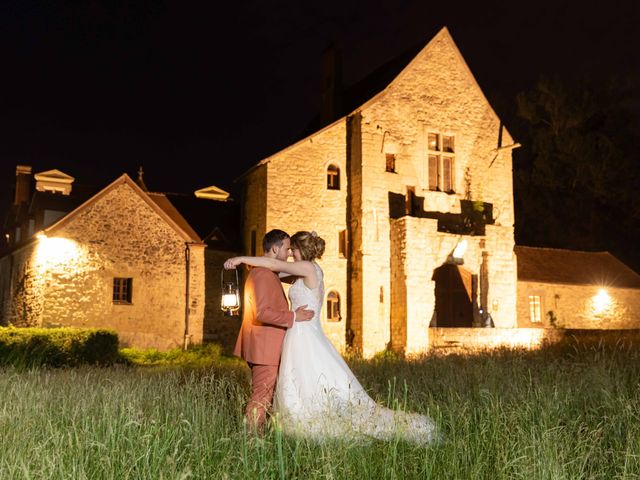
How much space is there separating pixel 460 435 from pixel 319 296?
1.96 m

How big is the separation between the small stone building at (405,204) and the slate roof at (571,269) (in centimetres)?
352

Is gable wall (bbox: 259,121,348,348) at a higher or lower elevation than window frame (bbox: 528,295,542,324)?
higher

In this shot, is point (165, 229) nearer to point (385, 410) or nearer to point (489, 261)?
point (489, 261)

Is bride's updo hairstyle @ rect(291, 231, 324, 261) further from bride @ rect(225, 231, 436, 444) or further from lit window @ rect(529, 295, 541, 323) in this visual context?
lit window @ rect(529, 295, 541, 323)

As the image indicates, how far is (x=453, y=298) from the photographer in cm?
2711

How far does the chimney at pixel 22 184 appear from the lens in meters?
28.6

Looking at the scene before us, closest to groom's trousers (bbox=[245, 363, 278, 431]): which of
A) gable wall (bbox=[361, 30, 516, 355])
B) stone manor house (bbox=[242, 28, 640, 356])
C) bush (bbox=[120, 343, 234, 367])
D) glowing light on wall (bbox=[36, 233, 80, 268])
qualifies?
bush (bbox=[120, 343, 234, 367])

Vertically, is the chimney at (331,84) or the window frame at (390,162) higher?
the chimney at (331,84)

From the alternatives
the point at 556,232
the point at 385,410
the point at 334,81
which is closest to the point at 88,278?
the point at 334,81

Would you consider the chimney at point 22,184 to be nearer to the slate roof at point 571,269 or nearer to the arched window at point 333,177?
the arched window at point 333,177

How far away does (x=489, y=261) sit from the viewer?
2495cm

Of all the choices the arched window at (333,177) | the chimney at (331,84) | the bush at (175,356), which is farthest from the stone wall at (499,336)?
the chimney at (331,84)

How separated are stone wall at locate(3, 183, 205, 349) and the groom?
1629 cm

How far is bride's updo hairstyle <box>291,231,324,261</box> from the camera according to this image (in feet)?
22.6
